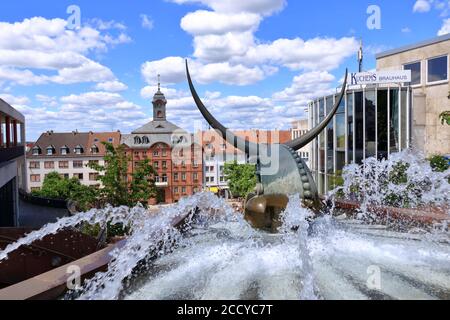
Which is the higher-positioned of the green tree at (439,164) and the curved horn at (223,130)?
the curved horn at (223,130)

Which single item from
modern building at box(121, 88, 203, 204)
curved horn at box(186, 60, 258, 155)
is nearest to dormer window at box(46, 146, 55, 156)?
modern building at box(121, 88, 203, 204)

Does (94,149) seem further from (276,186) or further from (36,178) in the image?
(276,186)

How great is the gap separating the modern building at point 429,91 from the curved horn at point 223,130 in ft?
80.6

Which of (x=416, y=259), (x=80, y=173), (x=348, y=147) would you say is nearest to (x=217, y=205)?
(x=416, y=259)

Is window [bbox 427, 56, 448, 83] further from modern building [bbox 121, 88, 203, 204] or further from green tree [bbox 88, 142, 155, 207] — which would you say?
modern building [bbox 121, 88, 203, 204]

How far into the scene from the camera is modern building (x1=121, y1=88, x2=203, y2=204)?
56.5 m

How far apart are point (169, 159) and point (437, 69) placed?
1463 inches

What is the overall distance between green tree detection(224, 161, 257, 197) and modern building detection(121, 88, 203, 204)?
10.6m

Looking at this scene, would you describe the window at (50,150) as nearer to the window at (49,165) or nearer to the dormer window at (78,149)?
the window at (49,165)

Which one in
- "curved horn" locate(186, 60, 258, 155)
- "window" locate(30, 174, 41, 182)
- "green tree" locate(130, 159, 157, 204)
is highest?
"curved horn" locate(186, 60, 258, 155)

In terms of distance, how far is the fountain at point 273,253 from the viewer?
4.79m

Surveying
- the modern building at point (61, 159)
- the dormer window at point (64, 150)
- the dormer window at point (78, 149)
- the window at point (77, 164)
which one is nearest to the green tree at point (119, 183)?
the modern building at point (61, 159)

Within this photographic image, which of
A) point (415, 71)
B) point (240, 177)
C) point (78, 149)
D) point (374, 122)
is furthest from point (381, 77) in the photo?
point (78, 149)
